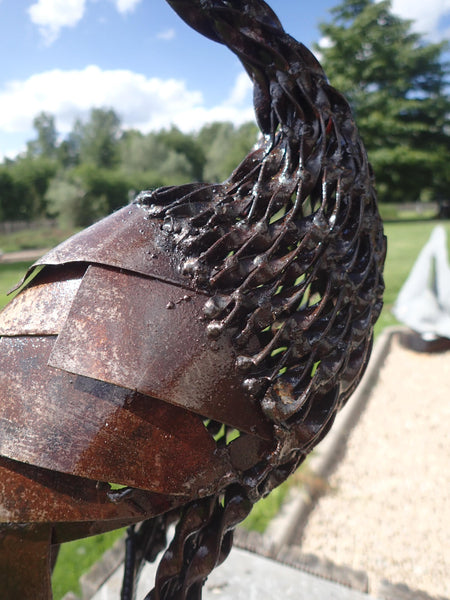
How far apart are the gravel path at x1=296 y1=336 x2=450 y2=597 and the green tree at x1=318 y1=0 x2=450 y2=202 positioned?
29389mm

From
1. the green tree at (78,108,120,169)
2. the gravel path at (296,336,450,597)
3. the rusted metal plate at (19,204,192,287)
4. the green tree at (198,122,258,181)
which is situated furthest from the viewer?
the green tree at (78,108,120,169)

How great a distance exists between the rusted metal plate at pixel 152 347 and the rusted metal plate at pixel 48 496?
12.1 inches

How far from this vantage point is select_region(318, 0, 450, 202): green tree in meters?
33.0

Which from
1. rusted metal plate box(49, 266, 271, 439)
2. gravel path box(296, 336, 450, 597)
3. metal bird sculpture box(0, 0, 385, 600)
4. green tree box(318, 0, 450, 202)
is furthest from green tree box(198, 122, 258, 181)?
rusted metal plate box(49, 266, 271, 439)

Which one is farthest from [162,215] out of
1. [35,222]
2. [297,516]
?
[35,222]

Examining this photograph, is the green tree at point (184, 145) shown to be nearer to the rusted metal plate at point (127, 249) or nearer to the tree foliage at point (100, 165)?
the tree foliage at point (100, 165)

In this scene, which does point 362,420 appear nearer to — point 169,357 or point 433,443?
point 433,443

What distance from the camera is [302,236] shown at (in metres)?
1.54

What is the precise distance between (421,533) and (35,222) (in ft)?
109

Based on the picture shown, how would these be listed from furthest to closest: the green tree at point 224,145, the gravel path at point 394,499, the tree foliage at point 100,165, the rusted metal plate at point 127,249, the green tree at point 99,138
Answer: the green tree at point 99,138 < the green tree at point 224,145 < the tree foliage at point 100,165 < the gravel path at point 394,499 < the rusted metal plate at point 127,249

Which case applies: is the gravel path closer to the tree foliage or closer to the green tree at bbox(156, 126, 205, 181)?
the tree foliage

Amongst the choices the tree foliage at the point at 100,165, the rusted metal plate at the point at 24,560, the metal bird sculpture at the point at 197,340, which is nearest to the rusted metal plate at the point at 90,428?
the metal bird sculpture at the point at 197,340

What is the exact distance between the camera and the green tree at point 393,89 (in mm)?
32969

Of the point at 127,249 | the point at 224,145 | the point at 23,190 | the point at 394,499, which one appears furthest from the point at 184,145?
the point at 127,249
